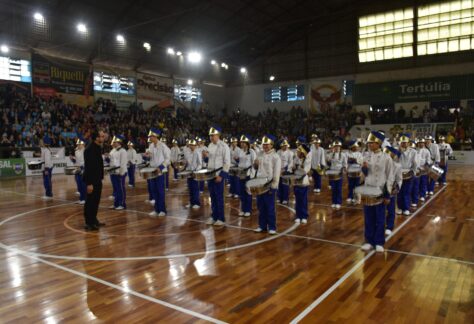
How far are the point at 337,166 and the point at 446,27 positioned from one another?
25240mm

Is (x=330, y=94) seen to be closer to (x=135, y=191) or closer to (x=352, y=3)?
(x=352, y=3)

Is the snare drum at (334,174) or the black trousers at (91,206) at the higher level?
the snare drum at (334,174)

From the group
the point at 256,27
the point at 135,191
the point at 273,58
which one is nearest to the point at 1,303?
the point at 135,191

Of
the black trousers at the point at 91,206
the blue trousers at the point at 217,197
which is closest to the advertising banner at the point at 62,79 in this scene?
the black trousers at the point at 91,206

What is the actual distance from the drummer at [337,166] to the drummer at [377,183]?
4269mm

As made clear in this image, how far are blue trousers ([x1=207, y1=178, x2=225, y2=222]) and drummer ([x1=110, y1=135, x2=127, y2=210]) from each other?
11.8ft

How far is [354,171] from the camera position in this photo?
1120 cm

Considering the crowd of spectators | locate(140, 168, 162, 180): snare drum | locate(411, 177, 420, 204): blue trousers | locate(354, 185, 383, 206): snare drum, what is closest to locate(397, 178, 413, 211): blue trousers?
locate(411, 177, 420, 204): blue trousers

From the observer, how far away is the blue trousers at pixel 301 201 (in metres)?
9.05

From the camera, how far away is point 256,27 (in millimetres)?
32625

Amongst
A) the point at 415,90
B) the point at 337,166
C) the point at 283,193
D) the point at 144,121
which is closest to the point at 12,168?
the point at 144,121

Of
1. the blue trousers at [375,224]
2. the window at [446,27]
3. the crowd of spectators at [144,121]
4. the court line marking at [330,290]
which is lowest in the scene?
the court line marking at [330,290]

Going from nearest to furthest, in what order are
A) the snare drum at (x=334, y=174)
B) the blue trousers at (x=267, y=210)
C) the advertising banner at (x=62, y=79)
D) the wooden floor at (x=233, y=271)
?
1. the wooden floor at (x=233, y=271)
2. the blue trousers at (x=267, y=210)
3. the snare drum at (x=334, y=174)
4. the advertising banner at (x=62, y=79)

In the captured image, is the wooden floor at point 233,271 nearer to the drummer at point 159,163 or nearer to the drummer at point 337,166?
the drummer at point 159,163
